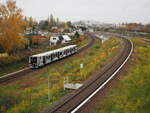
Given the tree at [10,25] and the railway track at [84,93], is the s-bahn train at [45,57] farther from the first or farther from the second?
the railway track at [84,93]

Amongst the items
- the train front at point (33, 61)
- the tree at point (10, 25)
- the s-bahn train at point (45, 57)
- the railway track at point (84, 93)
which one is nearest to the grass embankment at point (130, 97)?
the railway track at point (84, 93)

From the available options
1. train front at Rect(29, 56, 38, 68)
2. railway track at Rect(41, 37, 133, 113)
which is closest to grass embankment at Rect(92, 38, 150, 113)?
railway track at Rect(41, 37, 133, 113)

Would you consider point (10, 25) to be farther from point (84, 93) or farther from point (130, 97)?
point (130, 97)

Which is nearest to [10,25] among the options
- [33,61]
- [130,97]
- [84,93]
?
[33,61]

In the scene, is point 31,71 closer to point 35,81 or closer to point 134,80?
point 35,81

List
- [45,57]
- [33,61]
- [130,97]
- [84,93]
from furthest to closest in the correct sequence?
1. [45,57]
2. [33,61]
3. [84,93]
4. [130,97]

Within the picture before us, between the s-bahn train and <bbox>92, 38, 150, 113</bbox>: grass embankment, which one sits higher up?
the s-bahn train

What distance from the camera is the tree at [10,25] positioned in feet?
137

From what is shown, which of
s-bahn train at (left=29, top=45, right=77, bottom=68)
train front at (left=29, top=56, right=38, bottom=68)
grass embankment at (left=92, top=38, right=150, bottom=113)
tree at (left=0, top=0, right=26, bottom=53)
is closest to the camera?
grass embankment at (left=92, top=38, right=150, bottom=113)

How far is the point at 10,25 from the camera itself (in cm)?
4228

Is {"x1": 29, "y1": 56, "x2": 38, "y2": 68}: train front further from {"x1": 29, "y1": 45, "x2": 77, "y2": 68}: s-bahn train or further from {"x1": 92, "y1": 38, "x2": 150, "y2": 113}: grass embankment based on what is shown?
{"x1": 92, "y1": 38, "x2": 150, "y2": 113}: grass embankment

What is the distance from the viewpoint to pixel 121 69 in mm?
29625

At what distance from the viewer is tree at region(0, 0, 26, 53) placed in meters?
41.7

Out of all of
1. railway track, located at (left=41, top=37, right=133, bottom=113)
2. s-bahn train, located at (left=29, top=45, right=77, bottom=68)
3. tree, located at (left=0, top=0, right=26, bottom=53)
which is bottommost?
railway track, located at (left=41, top=37, right=133, bottom=113)
